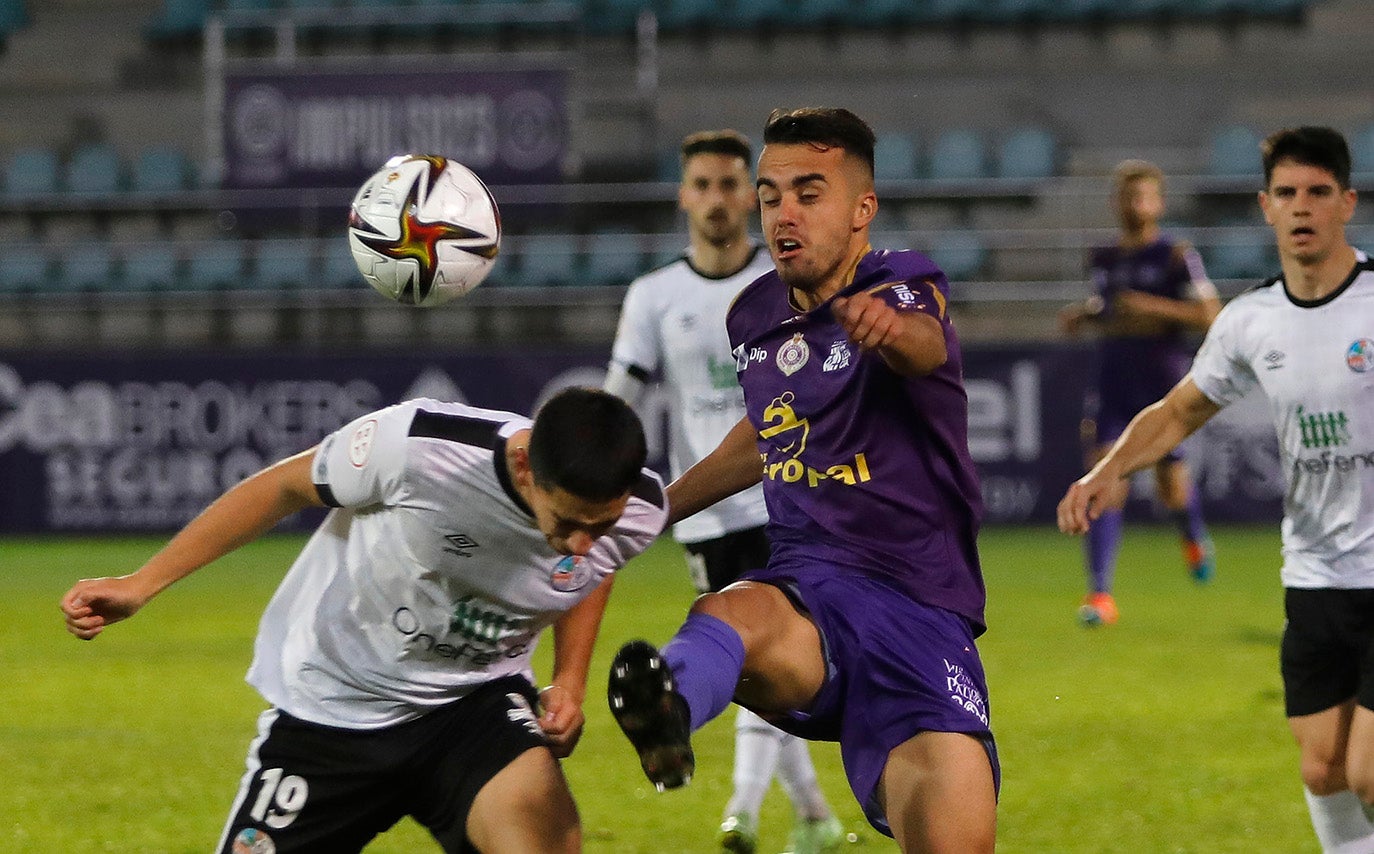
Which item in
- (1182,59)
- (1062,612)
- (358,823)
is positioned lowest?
(1062,612)

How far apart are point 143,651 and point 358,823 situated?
734 cm

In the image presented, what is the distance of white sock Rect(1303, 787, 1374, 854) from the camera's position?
5211mm

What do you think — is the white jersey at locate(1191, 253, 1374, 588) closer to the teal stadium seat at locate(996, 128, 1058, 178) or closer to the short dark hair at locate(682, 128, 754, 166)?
the short dark hair at locate(682, 128, 754, 166)

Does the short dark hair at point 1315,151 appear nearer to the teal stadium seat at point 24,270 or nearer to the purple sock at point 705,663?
the purple sock at point 705,663

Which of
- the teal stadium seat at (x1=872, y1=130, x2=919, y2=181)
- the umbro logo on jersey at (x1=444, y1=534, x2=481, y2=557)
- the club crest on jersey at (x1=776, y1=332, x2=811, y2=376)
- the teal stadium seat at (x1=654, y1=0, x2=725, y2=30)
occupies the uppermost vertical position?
the teal stadium seat at (x1=654, y1=0, x2=725, y2=30)

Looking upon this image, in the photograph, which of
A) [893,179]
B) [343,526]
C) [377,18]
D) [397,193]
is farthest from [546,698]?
[377,18]

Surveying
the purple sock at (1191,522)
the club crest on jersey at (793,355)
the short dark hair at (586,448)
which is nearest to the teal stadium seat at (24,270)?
the purple sock at (1191,522)

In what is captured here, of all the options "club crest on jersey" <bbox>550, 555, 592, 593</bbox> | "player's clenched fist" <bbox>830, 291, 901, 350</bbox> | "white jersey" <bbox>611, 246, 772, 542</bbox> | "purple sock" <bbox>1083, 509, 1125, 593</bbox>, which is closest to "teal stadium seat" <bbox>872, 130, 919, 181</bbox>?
"purple sock" <bbox>1083, 509, 1125, 593</bbox>

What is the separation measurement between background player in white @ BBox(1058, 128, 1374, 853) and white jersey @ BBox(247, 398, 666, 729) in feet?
5.49

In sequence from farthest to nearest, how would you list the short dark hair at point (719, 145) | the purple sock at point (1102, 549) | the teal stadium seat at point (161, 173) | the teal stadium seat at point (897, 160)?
the teal stadium seat at point (161, 173), the teal stadium seat at point (897, 160), the purple sock at point (1102, 549), the short dark hair at point (719, 145)

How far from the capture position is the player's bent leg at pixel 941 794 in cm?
384

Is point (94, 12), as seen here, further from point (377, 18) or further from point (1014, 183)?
point (1014, 183)

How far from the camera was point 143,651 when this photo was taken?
36.3 ft

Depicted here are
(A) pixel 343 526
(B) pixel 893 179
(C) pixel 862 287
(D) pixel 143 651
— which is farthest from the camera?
(B) pixel 893 179
